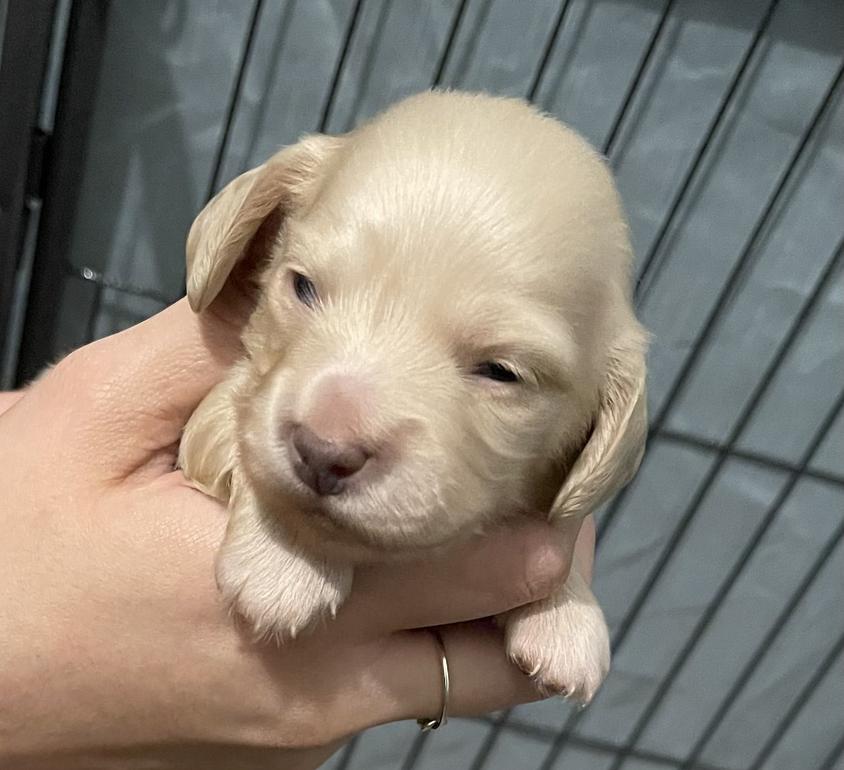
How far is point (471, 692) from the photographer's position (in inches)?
43.4

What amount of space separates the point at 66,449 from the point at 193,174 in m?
0.93

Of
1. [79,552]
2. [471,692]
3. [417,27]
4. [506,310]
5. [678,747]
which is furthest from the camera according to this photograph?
[678,747]

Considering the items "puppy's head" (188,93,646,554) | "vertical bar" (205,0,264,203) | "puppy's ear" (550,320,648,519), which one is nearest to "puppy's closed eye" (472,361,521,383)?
"puppy's head" (188,93,646,554)

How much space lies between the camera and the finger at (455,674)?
3.49 feet

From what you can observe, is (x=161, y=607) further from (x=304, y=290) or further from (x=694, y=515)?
(x=694, y=515)

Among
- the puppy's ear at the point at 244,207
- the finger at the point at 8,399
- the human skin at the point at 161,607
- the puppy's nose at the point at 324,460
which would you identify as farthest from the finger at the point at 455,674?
the finger at the point at 8,399

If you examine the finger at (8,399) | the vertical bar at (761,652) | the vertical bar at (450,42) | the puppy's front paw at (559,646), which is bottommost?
the vertical bar at (761,652)

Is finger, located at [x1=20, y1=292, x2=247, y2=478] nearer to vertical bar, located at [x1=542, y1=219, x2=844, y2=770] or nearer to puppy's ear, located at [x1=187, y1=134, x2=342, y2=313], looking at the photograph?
puppy's ear, located at [x1=187, y1=134, x2=342, y2=313]

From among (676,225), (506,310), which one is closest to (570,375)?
(506,310)

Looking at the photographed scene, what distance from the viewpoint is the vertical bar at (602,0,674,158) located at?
1.55m

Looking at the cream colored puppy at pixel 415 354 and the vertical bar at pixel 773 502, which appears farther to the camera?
the vertical bar at pixel 773 502

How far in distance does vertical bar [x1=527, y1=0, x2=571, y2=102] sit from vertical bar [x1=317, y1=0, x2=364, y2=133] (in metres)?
0.36

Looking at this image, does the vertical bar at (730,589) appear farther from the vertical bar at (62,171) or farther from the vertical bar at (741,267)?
the vertical bar at (62,171)

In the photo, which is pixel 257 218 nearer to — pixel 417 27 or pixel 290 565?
pixel 290 565
